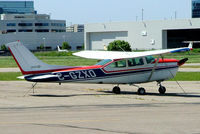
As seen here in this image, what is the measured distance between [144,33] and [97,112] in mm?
86886

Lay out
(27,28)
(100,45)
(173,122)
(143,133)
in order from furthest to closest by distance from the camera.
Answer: (27,28) < (100,45) < (173,122) < (143,133)

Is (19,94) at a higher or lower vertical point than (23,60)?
lower

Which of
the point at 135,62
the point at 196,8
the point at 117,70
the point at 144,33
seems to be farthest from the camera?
the point at 196,8

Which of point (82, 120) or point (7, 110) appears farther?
point (7, 110)

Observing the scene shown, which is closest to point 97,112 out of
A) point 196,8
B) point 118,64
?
point 118,64

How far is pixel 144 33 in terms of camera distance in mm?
101625

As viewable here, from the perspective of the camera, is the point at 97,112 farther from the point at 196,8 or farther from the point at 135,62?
the point at 196,8

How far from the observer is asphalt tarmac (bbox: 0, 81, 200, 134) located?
40.7 ft

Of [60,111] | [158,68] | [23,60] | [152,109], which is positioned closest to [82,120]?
[60,111]

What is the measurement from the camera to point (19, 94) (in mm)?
22562

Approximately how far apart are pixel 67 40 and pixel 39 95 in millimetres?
135534

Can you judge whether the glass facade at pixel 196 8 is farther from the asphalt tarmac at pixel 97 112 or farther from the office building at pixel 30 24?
the asphalt tarmac at pixel 97 112

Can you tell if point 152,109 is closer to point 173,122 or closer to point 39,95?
point 173,122

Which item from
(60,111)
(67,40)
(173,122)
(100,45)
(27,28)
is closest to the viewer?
(173,122)
